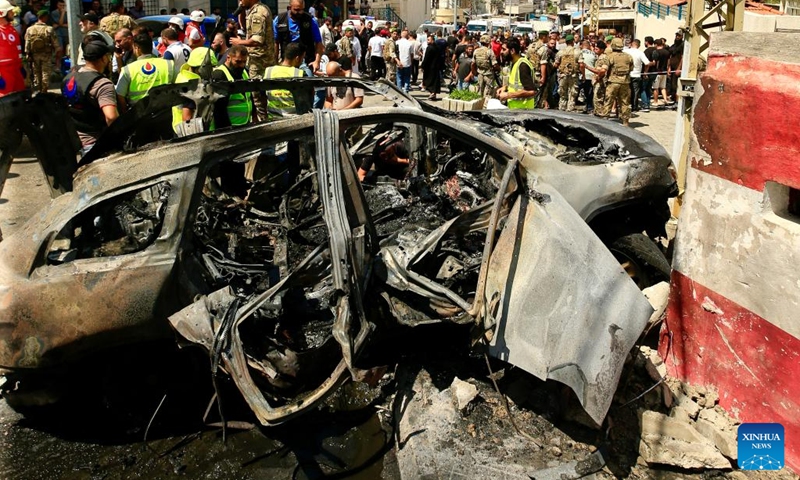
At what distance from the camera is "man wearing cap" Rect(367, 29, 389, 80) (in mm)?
17047

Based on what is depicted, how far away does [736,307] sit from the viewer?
3789 millimetres

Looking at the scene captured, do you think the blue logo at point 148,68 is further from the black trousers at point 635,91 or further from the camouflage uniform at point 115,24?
the black trousers at point 635,91

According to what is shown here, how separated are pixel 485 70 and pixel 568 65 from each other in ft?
5.57

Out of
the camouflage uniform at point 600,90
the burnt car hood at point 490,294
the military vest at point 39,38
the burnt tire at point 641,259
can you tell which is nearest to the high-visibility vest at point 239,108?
the burnt car hood at point 490,294

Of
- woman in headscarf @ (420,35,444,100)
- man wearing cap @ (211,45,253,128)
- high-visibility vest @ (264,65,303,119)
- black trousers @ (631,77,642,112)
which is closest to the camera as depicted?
man wearing cap @ (211,45,253,128)

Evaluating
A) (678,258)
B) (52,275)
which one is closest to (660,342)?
(678,258)

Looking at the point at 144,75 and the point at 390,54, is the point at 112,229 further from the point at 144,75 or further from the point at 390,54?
the point at 390,54

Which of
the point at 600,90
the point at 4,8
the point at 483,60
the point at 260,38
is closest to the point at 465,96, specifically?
the point at 483,60

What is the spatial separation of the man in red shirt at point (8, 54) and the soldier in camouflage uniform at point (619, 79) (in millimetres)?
9337

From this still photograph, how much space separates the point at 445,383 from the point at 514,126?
7.00 ft

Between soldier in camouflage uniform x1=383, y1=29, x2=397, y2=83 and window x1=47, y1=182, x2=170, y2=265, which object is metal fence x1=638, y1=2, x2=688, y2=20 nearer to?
soldier in camouflage uniform x1=383, y1=29, x2=397, y2=83

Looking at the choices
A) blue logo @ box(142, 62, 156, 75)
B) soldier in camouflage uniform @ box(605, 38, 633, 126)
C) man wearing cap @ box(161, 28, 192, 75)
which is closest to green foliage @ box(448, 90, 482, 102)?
soldier in camouflage uniform @ box(605, 38, 633, 126)

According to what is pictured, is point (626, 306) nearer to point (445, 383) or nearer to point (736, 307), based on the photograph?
point (736, 307)

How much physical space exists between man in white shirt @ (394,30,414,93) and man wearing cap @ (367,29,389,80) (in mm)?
563
